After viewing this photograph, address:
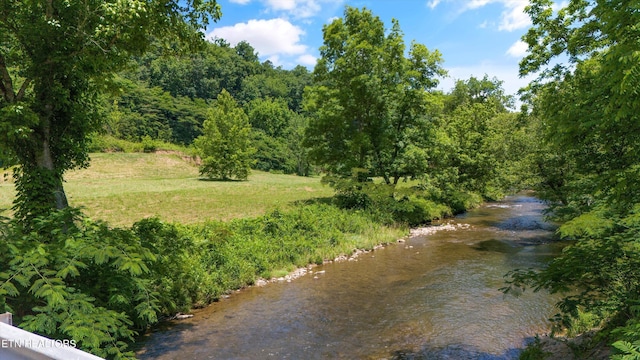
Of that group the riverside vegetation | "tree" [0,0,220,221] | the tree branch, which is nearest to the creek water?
the riverside vegetation

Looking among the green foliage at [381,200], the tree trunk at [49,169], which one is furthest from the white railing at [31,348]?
the green foliage at [381,200]

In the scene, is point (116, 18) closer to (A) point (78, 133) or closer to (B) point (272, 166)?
(A) point (78, 133)

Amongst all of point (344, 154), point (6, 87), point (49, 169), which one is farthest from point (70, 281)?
point (344, 154)

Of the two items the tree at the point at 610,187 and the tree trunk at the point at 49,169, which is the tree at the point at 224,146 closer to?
the tree trunk at the point at 49,169

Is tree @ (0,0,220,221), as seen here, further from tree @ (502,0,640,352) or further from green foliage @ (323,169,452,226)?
green foliage @ (323,169,452,226)

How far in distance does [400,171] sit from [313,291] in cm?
1493

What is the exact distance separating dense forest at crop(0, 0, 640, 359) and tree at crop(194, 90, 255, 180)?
20854mm

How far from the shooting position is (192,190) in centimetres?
3312

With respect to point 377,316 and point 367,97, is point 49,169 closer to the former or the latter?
point 377,316

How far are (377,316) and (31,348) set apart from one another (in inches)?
364

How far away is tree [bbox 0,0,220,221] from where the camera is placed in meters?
7.30

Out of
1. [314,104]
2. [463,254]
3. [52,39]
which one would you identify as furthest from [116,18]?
[314,104]

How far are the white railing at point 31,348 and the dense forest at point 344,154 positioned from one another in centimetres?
279

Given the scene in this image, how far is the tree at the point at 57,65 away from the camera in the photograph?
7305 mm
